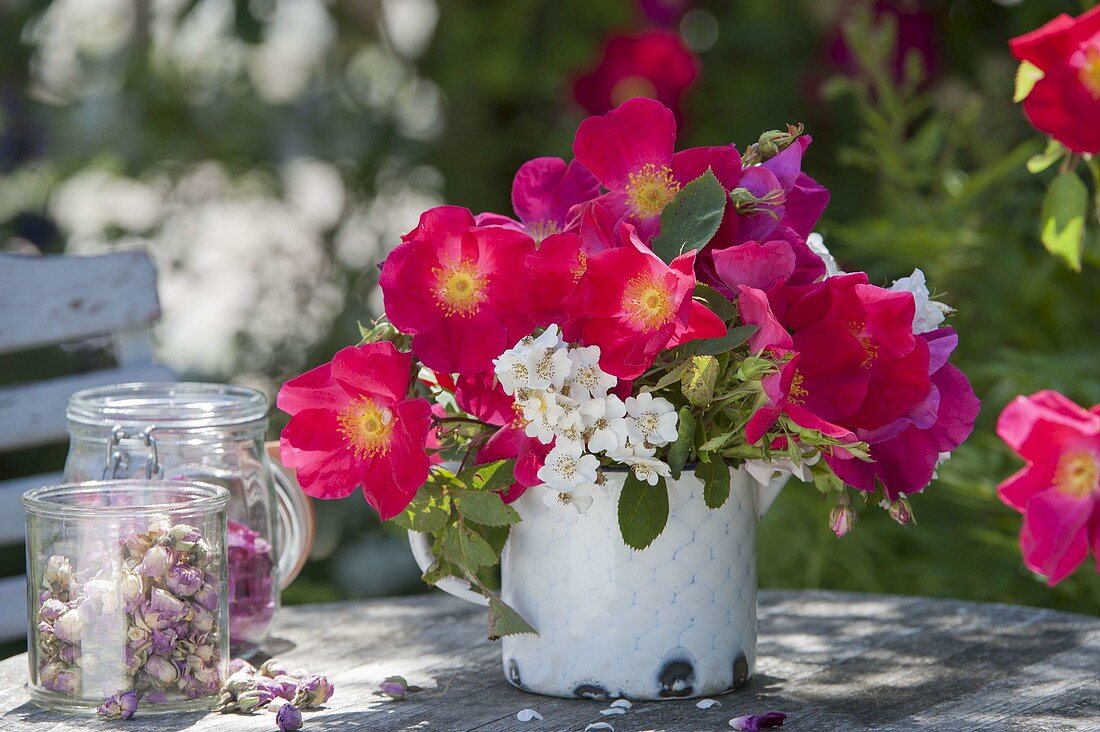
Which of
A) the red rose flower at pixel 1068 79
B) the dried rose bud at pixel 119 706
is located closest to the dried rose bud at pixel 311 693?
the dried rose bud at pixel 119 706

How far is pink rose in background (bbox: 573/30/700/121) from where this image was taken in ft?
7.73

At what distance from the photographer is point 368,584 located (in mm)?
2740

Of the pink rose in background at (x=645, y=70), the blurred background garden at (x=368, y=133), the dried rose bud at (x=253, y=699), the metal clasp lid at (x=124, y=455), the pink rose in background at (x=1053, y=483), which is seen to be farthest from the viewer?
the pink rose in background at (x=645, y=70)

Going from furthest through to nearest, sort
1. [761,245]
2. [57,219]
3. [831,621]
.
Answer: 1. [57,219]
2. [831,621]
3. [761,245]

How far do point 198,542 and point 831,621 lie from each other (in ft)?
1.96

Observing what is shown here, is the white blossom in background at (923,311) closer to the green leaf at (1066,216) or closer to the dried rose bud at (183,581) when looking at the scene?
the green leaf at (1066,216)

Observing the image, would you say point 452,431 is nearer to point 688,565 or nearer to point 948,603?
point 688,565

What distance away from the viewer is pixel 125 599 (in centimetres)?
88

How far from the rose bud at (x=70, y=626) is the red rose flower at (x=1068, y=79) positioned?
754 mm

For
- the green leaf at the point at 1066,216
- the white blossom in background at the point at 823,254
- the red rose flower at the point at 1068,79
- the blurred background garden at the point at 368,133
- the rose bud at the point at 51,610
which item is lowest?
the rose bud at the point at 51,610

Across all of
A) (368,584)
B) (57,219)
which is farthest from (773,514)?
(57,219)

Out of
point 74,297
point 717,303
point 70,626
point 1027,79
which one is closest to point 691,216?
point 717,303

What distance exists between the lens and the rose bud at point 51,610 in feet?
2.94

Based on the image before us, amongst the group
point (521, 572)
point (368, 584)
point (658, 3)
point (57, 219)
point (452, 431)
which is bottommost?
point (368, 584)
